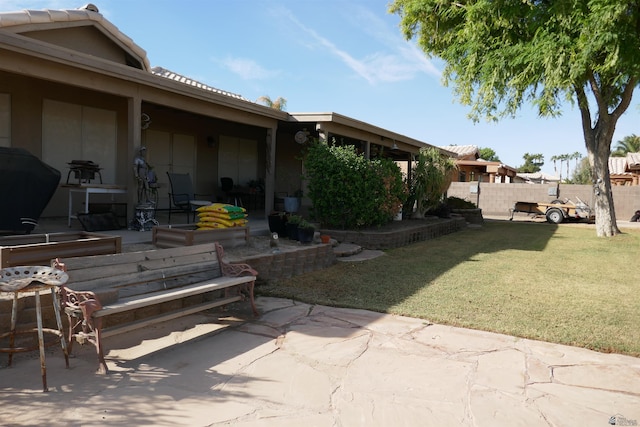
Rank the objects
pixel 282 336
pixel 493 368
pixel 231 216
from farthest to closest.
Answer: pixel 231 216 < pixel 282 336 < pixel 493 368

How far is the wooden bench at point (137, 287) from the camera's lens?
3.16m

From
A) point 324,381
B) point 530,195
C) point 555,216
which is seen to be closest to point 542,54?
point 555,216

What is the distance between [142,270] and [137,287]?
0.55 ft

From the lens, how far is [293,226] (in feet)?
24.2

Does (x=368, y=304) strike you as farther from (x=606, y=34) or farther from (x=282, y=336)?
(x=606, y=34)

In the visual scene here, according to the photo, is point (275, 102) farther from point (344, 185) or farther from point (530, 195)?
point (344, 185)

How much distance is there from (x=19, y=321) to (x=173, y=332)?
1154 millimetres

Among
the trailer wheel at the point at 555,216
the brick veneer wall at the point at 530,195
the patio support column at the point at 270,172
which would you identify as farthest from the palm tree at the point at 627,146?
the patio support column at the point at 270,172

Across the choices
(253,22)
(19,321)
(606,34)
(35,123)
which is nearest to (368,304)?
(19,321)

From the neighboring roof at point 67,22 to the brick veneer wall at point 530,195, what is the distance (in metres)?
17.2

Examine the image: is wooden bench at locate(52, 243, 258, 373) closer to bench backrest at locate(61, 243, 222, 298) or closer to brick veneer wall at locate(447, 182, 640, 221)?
bench backrest at locate(61, 243, 222, 298)

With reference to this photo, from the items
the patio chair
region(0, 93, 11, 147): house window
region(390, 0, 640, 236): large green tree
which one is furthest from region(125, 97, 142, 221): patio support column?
region(390, 0, 640, 236): large green tree

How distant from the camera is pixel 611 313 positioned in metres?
4.78

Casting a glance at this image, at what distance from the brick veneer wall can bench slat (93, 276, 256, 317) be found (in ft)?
65.2
